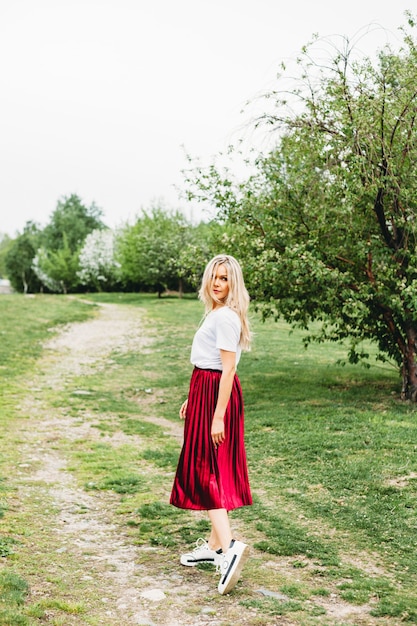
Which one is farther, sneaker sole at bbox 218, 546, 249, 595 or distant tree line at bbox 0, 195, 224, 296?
distant tree line at bbox 0, 195, 224, 296

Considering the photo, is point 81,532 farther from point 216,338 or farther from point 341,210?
point 341,210

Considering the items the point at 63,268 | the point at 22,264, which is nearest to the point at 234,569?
the point at 63,268

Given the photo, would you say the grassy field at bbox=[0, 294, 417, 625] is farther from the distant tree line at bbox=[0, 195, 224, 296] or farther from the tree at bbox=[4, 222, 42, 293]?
the tree at bbox=[4, 222, 42, 293]

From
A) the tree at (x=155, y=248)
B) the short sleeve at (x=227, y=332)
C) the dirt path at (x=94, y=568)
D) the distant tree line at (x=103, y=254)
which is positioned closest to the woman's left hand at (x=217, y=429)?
the short sleeve at (x=227, y=332)

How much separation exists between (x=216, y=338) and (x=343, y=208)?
6.15 metres

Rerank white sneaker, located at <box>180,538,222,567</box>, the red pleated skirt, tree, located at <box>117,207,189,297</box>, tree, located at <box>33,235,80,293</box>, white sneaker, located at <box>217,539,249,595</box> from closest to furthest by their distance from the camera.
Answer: white sneaker, located at <box>217,539,249,595</box>, the red pleated skirt, white sneaker, located at <box>180,538,222,567</box>, tree, located at <box>117,207,189,297</box>, tree, located at <box>33,235,80,293</box>

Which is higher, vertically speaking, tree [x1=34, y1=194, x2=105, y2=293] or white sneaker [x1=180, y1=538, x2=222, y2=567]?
tree [x1=34, y1=194, x2=105, y2=293]

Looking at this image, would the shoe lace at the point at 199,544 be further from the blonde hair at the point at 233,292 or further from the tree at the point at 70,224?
the tree at the point at 70,224

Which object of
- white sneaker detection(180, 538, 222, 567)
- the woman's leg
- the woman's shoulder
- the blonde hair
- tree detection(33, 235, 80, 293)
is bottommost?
white sneaker detection(180, 538, 222, 567)

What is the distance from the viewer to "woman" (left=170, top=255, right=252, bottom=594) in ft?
16.6

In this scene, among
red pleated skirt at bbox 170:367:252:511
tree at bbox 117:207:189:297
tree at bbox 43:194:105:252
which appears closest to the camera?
red pleated skirt at bbox 170:367:252:511

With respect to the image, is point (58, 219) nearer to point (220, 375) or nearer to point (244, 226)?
point (244, 226)

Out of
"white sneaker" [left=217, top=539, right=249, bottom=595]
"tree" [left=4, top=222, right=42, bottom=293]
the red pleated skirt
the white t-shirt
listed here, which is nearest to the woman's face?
the white t-shirt

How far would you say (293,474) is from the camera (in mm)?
8289
